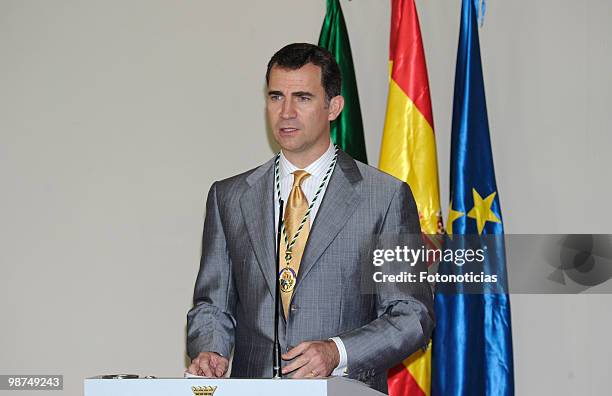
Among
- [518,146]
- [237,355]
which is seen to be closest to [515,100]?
[518,146]

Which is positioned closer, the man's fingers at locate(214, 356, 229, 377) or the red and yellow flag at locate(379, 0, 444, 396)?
the man's fingers at locate(214, 356, 229, 377)

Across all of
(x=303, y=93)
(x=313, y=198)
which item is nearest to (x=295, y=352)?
(x=313, y=198)

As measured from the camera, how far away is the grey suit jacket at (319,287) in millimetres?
3176

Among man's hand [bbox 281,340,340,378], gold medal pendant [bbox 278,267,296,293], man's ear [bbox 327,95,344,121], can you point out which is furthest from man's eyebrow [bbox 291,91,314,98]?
man's hand [bbox 281,340,340,378]

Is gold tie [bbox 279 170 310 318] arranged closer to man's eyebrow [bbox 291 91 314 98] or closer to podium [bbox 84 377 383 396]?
man's eyebrow [bbox 291 91 314 98]

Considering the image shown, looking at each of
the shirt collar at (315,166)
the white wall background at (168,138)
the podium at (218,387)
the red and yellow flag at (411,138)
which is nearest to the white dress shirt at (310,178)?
the shirt collar at (315,166)

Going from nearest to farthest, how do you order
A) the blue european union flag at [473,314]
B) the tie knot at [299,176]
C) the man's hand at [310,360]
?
1. the man's hand at [310,360]
2. the tie knot at [299,176]
3. the blue european union flag at [473,314]

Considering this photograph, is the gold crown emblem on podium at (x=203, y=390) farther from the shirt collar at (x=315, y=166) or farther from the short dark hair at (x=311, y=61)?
the short dark hair at (x=311, y=61)

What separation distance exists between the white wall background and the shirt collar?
172cm

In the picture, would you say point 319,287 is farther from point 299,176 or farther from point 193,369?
point 193,369

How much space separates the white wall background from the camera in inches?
199

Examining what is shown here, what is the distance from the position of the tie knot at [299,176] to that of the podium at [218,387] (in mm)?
1077

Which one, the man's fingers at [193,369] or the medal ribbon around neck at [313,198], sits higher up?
the medal ribbon around neck at [313,198]

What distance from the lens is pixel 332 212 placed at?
331 cm
